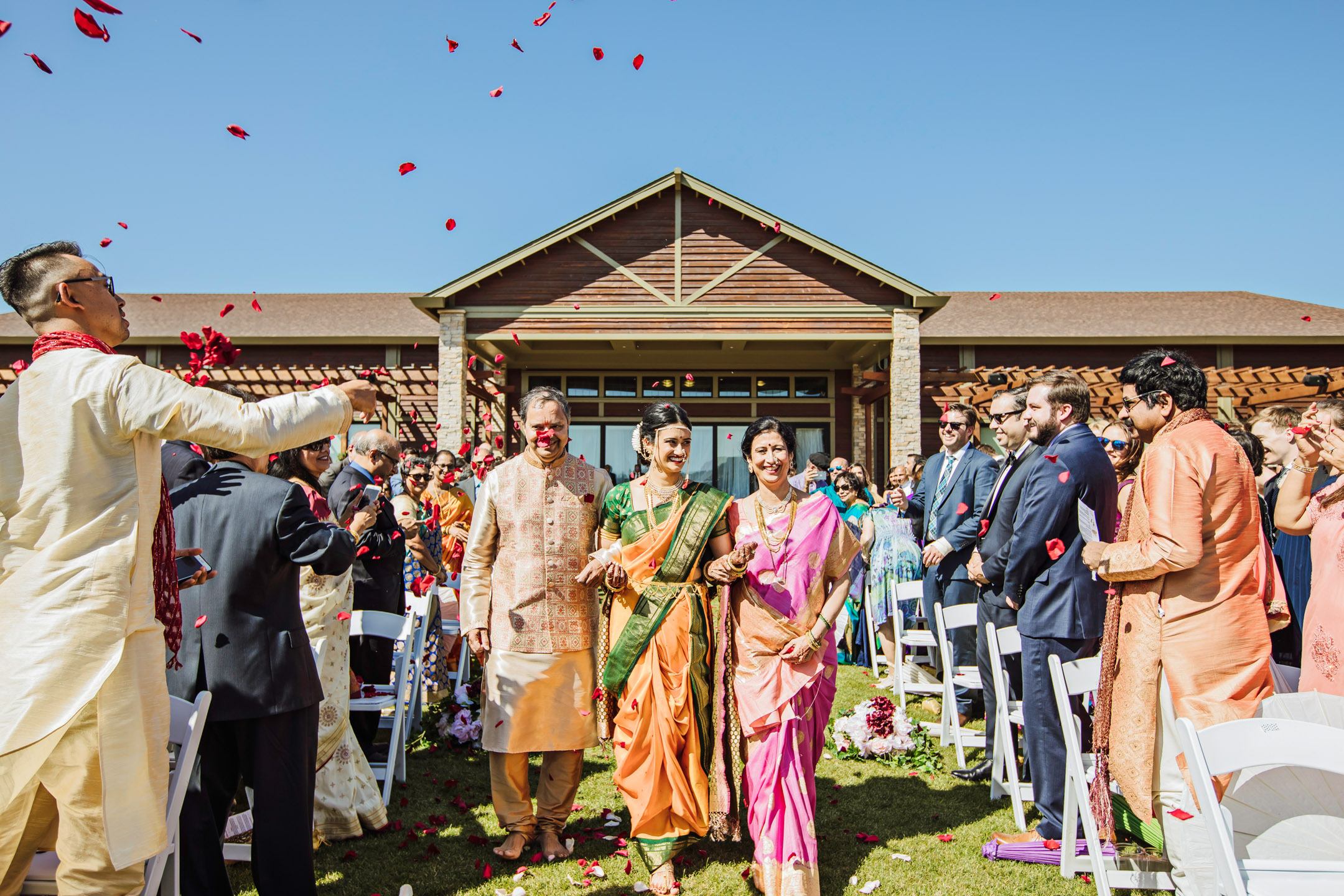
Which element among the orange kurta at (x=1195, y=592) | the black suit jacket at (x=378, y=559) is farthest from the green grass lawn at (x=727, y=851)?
the black suit jacket at (x=378, y=559)

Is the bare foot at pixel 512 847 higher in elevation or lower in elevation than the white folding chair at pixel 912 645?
lower

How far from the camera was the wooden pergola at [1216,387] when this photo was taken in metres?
14.4

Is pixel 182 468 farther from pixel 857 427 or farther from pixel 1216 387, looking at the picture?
pixel 1216 387

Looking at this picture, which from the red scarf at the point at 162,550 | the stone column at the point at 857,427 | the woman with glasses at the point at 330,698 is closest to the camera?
the red scarf at the point at 162,550

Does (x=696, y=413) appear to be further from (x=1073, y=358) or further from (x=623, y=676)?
(x=623, y=676)

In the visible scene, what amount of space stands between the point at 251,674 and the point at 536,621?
4.36ft

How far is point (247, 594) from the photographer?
291 cm

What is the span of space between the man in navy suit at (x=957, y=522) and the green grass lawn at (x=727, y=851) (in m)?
1.25

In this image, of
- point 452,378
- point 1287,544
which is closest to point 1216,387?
point 1287,544

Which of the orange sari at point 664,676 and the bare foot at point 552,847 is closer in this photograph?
the orange sari at point 664,676

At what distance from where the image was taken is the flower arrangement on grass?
528 centimetres

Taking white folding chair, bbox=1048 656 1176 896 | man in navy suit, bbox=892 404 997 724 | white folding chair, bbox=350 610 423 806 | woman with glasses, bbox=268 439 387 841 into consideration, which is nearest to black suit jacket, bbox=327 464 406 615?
white folding chair, bbox=350 610 423 806

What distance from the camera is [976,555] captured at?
4902 mm

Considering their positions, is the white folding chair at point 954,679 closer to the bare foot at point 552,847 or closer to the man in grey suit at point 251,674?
the bare foot at point 552,847
